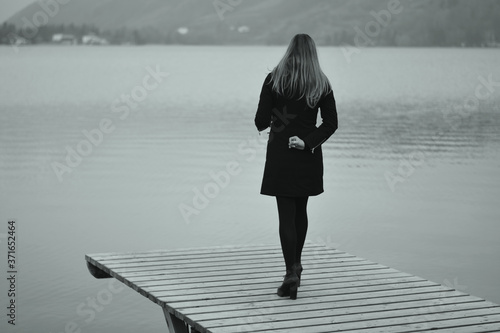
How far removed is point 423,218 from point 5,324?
7.27 m

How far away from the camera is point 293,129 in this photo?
647cm

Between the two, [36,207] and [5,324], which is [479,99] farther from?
[5,324]

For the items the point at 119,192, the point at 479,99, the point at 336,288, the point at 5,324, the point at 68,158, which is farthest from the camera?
the point at 479,99

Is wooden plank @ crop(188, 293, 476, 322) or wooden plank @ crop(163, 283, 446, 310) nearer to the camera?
wooden plank @ crop(188, 293, 476, 322)

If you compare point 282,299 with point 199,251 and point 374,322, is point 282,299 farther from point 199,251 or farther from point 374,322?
point 199,251

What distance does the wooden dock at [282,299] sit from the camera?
6.01 meters

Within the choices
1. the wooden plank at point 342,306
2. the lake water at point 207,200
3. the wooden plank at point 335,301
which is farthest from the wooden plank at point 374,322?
the lake water at point 207,200

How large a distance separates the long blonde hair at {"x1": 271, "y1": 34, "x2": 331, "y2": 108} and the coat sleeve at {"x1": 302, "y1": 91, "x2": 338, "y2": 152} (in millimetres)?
117

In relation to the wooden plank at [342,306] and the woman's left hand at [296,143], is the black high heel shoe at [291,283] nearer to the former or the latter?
the wooden plank at [342,306]

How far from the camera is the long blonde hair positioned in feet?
20.9

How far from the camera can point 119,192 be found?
52.3ft

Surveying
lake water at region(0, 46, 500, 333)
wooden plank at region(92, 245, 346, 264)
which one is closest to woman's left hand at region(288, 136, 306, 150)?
wooden plank at region(92, 245, 346, 264)

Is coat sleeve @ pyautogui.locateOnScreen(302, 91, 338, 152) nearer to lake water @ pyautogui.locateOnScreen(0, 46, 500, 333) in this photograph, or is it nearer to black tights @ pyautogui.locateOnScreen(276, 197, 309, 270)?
black tights @ pyautogui.locateOnScreen(276, 197, 309, 270)

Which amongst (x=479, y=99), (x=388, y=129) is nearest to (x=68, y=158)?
(x=388, y=129)
